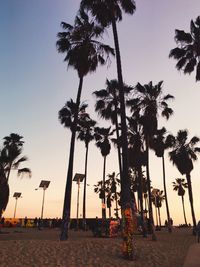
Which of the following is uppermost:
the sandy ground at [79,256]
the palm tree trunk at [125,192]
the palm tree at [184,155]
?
the palm tree at [184,155]

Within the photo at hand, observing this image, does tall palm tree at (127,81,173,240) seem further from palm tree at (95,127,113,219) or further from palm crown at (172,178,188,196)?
palm crown at (172,178,188,196)

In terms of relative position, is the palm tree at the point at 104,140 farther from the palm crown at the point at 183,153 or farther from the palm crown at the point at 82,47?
the palm crown at the point at 82,47

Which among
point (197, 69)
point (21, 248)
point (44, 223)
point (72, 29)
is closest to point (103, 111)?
point (72, 29)

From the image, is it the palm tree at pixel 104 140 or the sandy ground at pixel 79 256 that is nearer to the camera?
the sandy ground at pixel 79 256

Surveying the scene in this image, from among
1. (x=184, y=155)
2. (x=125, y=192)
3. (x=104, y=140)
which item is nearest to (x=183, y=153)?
(x=184, y=155)

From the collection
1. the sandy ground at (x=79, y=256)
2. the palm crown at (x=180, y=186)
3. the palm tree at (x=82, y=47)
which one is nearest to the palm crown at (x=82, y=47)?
the palm tree at (x=82, y=47)

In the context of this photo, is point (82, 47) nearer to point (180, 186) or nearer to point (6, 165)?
point (6, 165)

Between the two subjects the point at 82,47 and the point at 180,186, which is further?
the point at 180,186

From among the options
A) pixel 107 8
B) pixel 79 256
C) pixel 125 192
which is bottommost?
pixel 79 256

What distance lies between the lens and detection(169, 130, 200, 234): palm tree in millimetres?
40000

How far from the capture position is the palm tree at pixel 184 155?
4000 centimetres

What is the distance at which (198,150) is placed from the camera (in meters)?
42.0

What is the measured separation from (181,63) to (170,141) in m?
18.7

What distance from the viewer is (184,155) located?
134 feet
